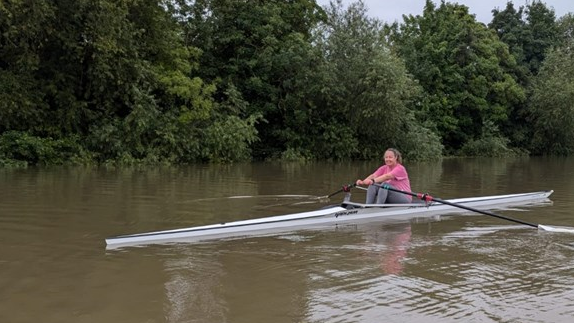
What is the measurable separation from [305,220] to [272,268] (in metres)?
2.77

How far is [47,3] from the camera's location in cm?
2172

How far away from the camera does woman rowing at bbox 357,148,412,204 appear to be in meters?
11.0

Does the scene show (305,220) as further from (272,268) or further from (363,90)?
(363,90)

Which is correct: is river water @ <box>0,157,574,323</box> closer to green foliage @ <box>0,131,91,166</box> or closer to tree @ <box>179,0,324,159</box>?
green foliage @ <box>0,131,91,166</box>

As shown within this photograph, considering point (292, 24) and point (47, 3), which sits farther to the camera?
point (292, 24)

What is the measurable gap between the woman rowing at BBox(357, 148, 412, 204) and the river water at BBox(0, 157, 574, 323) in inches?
25.0

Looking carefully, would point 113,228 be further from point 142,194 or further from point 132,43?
point 132,43

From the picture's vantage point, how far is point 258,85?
3131cm

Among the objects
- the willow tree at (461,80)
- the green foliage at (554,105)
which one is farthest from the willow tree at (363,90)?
the green foliage at (554,105)

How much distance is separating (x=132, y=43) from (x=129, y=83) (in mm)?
1762

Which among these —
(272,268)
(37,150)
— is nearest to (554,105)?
(37,150)

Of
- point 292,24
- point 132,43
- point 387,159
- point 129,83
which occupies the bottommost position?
point 387,159

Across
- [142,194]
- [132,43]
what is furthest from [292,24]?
[142,194]

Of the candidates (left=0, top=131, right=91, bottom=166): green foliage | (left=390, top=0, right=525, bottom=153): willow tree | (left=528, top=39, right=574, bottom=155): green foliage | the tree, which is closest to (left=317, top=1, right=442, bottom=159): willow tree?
the tree
